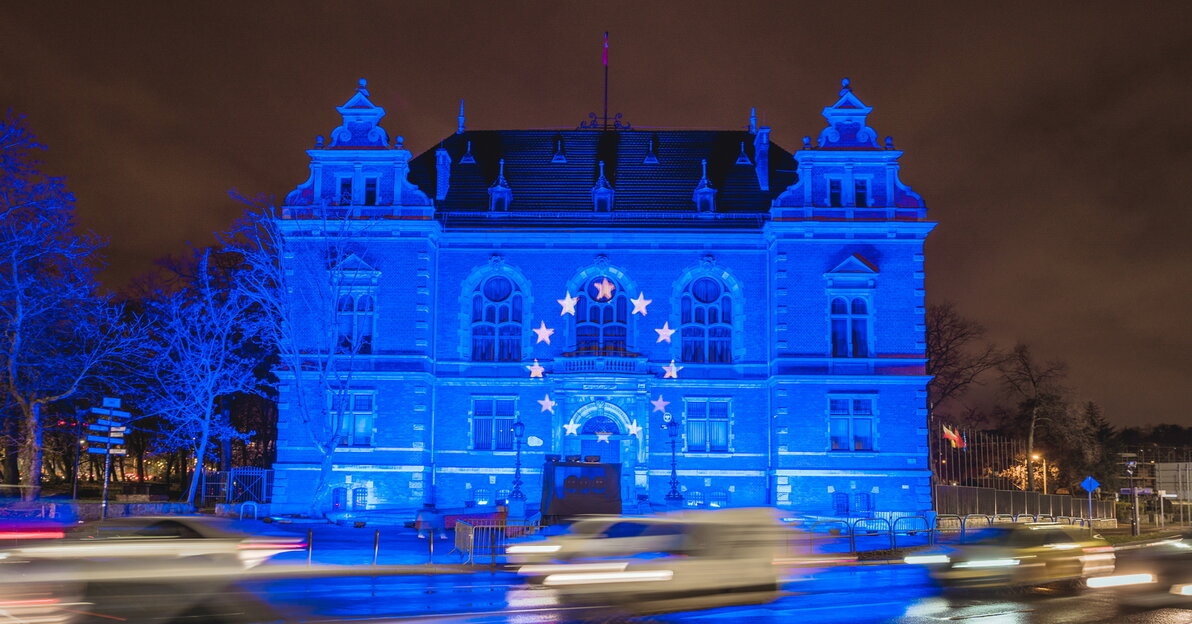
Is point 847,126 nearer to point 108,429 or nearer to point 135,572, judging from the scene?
point 108,429

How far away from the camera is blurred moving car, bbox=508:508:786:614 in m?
17.2

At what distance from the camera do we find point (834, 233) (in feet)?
152

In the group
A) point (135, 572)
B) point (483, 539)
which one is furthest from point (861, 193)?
point (135, 572)

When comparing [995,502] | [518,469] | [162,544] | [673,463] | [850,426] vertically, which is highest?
[850,426]

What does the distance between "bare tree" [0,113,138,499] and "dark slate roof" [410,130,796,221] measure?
605 inches

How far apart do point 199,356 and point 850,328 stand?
30.1 m

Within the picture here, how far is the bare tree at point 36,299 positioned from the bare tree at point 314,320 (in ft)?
20.2

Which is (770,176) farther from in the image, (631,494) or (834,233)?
(631,494)

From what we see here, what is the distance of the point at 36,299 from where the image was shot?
39938 millimetres

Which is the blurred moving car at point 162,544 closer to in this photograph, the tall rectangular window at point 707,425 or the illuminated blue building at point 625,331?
the illuminated blue building at point 625,331

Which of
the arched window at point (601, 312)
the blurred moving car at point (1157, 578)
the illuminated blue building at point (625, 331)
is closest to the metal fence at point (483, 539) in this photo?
the illuminated blue building at point (625, 331)

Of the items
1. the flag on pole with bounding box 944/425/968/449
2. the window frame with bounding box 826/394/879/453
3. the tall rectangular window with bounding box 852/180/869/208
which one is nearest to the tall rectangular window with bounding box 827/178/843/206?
the tall rectangular window with bounding box 852/180/869/208

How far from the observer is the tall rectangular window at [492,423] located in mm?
47281

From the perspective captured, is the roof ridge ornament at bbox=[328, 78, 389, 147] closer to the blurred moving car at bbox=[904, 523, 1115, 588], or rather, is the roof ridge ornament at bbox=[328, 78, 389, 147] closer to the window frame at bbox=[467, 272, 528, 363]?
the window frame at bbox=[467, 272, 528, 363]
